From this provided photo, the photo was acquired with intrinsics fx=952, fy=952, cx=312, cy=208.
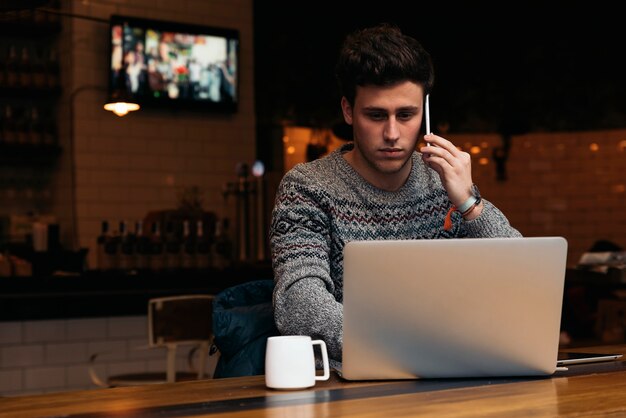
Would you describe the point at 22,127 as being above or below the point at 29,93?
below

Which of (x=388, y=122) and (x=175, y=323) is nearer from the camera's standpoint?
(x=388, y=122)

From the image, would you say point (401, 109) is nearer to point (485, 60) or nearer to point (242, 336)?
point (242, 336)

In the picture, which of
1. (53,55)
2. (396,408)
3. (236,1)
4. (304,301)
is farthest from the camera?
(236,1)

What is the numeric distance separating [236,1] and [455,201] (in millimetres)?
5593

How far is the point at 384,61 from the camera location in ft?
7.24

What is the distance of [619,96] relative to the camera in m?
7.93

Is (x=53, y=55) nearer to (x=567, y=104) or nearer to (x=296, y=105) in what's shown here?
(x=296, y=105)

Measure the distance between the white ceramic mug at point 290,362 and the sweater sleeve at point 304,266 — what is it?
0.26 metres

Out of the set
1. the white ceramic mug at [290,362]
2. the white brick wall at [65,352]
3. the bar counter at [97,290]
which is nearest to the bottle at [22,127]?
the bar counter at [97,290]

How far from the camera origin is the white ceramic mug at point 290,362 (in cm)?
167

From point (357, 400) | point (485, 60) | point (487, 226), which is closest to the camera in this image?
point (357, 400)

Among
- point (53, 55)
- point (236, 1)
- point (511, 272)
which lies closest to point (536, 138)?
point (236, 1)

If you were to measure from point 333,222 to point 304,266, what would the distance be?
8.3 inches

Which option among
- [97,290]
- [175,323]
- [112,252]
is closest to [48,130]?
[112,252]
